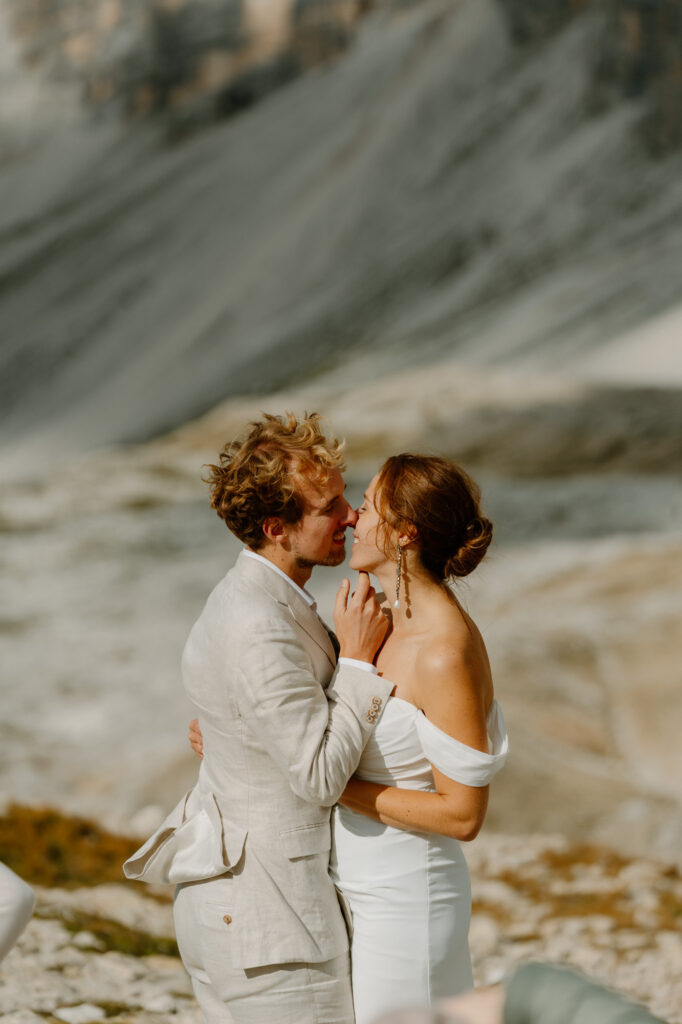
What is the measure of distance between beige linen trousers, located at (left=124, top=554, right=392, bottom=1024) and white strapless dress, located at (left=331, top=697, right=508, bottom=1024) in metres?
0.04

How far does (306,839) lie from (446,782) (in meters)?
0.27

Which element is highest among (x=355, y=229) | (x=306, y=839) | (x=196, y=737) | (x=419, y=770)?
(x=355, y=229)

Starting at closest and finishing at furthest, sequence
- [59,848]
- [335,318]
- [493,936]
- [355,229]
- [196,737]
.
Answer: [196,737], [493,936], [59,848], [335,318], [355,229]

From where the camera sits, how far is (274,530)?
6.96 ft

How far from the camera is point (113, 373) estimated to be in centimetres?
1452

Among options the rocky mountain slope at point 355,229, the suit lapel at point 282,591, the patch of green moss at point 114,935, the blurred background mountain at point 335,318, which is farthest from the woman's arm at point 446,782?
the rocky mountain slope at point 355,229

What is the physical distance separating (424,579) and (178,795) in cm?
584

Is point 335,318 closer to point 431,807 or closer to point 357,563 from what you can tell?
point 357,563

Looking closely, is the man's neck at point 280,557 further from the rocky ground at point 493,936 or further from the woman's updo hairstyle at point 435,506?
the rocky ground at point 493,936

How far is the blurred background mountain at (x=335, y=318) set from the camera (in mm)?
9547

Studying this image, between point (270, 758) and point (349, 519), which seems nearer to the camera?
point (270, 758)

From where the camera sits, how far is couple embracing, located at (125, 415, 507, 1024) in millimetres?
2002

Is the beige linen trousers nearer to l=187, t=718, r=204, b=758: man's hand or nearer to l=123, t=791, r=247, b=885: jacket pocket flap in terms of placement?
l=123, t=791, r=247, b=885: jacket pocket flap

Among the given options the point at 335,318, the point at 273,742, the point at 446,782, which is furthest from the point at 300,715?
the point at 335,318
